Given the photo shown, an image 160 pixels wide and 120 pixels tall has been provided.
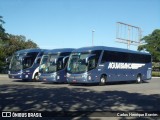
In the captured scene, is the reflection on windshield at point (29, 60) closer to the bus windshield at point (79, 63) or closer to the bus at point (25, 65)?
the bus at point (25, 65)

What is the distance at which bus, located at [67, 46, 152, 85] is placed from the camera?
25.4m

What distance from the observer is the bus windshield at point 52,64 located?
27766 mm

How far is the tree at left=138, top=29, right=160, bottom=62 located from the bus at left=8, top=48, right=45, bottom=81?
4334 cm

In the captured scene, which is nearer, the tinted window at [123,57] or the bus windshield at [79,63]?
the bus windshield at [79,63]

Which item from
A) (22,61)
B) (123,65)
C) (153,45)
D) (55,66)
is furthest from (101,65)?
(153,45)

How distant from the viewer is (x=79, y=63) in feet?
84.2

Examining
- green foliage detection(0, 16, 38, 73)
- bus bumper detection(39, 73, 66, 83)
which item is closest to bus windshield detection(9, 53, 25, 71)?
bus bumper detection(39, 73, 66, 83)

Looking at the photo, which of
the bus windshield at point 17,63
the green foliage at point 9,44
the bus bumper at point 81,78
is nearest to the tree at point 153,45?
the green foliage at point 9,44

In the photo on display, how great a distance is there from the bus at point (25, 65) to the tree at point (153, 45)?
43341 millimetres

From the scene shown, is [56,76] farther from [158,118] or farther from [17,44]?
[17,44]

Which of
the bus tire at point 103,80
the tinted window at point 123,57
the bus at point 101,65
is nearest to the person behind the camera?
the bus at point 101,65

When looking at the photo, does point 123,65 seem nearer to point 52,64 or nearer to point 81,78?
point 81,78

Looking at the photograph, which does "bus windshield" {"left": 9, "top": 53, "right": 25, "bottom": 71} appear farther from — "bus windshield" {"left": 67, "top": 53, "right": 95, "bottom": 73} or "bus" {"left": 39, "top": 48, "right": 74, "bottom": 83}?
"bus windshield" {"left": 67, "top": 53, "right": 95, "bottom": 73}

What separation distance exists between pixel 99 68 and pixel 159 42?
51.4m
